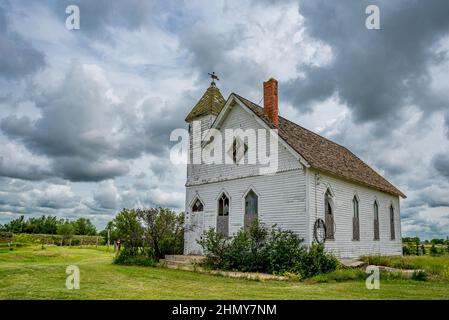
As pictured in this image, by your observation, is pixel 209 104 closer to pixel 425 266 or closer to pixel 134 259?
pixel 134 259

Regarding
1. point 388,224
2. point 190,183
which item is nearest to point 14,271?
point 190,183

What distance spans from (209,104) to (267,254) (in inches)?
387

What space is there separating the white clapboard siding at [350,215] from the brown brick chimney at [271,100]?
12.0ft

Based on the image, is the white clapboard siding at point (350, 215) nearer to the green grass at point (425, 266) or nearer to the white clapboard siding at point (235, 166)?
the white clapboard siding at point (235, 166)

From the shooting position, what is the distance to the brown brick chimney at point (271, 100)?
18.8 m

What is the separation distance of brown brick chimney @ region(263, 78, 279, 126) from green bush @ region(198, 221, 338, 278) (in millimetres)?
5272

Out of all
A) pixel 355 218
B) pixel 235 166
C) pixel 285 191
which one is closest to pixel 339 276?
pixel 285 191

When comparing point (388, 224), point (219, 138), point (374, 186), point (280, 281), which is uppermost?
point (219, 138)

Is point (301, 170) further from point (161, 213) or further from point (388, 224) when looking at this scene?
point (388, 224)

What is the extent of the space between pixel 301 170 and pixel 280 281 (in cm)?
503

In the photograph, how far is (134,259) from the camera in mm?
18969
